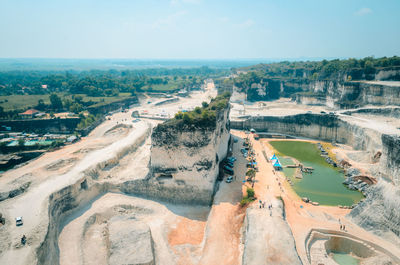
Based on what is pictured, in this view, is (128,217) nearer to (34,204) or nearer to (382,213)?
(34,204)

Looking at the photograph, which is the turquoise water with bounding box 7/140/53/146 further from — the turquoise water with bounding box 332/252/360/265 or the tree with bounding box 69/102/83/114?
the turquoise water with bounding box 332/252/360/265

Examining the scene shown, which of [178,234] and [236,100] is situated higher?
[236,100]

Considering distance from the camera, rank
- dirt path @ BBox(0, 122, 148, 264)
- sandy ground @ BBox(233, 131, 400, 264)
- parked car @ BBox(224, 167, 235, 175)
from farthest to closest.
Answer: parked car @ BBox(224, 167, 235, 175), sandy ground @ BBox(233, 131, 400, 264), dirt path @ BBox(0, 122, 148, 264)

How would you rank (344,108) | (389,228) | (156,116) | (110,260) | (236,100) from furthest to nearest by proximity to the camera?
(236,100) → (156,116) → (344,108) → (389,228) → (110,260)

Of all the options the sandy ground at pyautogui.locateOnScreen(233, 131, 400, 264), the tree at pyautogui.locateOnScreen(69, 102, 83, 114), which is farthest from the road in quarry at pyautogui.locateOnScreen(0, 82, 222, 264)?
the sandy ground at pyautogui.locateOnScreen(233, 131, 400, 264)

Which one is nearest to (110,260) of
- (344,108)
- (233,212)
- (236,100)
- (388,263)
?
(233,212)

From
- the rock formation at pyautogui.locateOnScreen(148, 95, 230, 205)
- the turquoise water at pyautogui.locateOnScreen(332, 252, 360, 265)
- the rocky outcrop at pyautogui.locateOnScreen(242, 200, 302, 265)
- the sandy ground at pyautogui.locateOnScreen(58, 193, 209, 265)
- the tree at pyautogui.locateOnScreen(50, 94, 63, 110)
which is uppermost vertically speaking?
the tree at pyautogui.locateOnScreen(50, 94, 63, 110)

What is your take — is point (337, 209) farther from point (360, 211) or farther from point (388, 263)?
point (388, 263)

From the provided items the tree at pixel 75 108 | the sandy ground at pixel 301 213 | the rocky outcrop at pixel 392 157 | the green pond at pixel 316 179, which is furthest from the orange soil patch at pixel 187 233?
the tree at pixel 75 108
